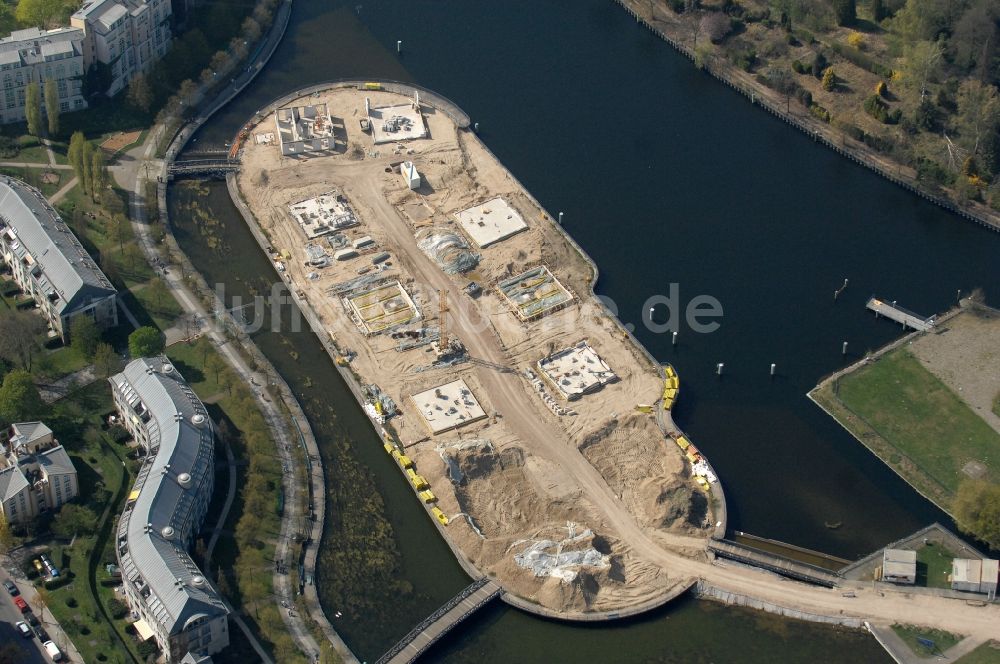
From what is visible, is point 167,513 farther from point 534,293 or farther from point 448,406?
point 534,293

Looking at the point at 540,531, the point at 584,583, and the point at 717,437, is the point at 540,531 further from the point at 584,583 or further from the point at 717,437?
the point at 717,437

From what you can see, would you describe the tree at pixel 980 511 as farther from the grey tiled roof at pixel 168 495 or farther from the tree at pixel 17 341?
the tree at pixel 17 341

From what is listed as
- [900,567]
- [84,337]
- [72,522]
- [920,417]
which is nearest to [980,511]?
[900,567]

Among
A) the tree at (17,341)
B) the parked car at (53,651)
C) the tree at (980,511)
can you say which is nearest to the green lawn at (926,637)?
the tree at (980,511)

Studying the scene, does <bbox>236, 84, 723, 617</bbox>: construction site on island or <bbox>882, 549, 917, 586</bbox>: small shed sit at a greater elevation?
<bbox>236, 84, 723, 617</bbox>: construction site on island

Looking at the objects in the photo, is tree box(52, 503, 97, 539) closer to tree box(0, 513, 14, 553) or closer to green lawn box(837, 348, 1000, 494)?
tree box(0, 513, 14, 553)

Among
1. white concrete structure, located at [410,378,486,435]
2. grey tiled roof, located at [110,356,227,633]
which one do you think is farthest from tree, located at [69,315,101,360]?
white concrete structure, located at [410,378,486,435]
